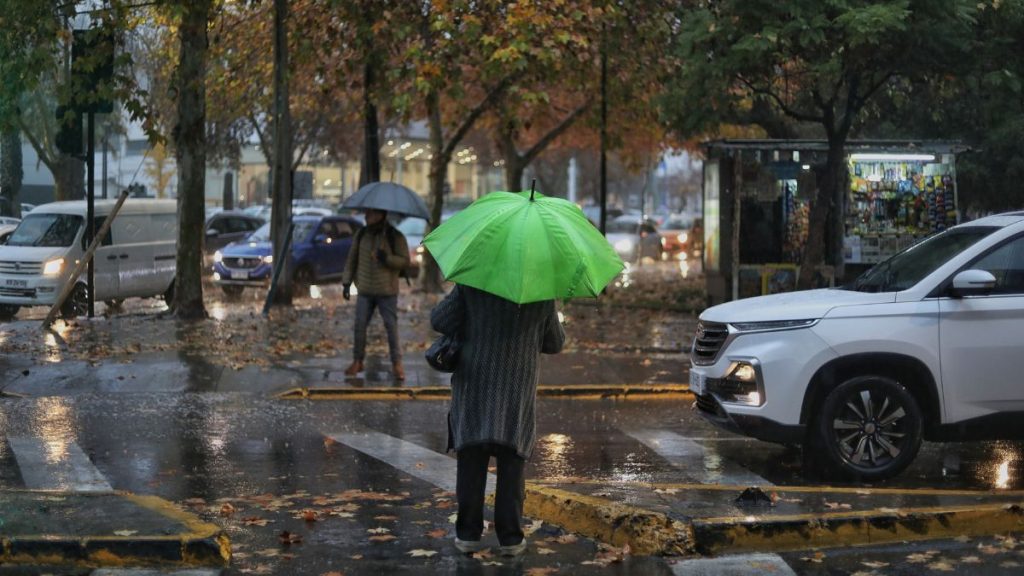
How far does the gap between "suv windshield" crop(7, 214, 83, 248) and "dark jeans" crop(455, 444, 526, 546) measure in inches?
634

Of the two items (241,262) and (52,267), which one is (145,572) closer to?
(52,267)

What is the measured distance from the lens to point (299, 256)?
1152 inches

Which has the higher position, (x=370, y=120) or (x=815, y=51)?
(x=815, y=51)

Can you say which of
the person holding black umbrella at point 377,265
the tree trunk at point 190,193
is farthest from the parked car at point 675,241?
the person holding black umbrella at point 377,265

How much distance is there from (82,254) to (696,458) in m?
14.0

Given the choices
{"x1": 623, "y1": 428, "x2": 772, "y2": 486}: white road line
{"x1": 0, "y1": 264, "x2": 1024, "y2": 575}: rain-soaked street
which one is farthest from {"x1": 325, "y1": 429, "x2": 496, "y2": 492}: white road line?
{"x1": 623, "y1": 428, "x2": 772, "y2": 486}: white road line

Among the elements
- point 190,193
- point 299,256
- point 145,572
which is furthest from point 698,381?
point 299,256

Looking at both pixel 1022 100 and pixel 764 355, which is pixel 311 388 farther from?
pixel 1022 100

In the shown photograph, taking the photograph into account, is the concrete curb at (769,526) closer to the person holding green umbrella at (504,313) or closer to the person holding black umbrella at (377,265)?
the person holding green umbrella at (504,313)

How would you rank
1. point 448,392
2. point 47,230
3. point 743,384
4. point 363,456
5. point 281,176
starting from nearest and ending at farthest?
point 743,384 → point 363,456 → point 448,392 → point 47,230 → point 281,176

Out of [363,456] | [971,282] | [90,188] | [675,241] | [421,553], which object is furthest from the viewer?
[675,241]

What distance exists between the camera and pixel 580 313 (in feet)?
76.3

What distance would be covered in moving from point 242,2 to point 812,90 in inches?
317

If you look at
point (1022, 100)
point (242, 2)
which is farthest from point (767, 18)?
point (242, 2)
